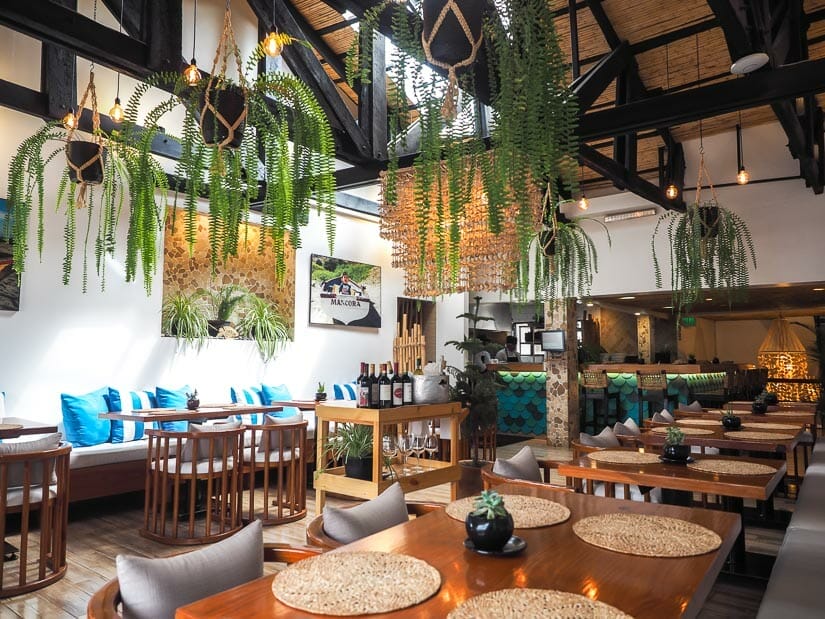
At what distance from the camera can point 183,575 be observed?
1532mm

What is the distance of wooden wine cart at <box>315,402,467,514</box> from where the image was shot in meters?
3.64

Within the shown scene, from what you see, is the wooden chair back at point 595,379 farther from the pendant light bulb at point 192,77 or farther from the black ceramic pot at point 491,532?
the pendant light bulb at point 192,77

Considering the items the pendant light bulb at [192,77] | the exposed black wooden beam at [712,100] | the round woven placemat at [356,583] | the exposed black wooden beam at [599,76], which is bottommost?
the round woven placemat at [356,583]

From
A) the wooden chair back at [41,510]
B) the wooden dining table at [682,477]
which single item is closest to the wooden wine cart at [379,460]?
the wooden dining table at [682,477]

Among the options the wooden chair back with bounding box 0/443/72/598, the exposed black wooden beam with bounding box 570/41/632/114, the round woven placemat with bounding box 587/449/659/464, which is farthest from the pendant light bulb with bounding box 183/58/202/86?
the exposed black wooden beam with bounding box 570/41/632/114

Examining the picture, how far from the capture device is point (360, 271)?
32.5ft

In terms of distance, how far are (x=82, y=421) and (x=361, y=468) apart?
11.8ft

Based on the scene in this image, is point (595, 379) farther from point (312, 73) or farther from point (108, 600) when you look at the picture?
point (108, 600)

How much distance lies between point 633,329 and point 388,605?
1432 centimetres

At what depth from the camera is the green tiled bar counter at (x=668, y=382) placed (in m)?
9.20

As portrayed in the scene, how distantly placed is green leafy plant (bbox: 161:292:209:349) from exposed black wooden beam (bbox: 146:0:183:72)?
4143 millimetres

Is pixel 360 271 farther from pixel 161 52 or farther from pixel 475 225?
pixel 161 52

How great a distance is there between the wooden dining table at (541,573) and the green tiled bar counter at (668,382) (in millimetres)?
7699

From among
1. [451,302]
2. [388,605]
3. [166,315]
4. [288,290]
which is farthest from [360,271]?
[388,605]
